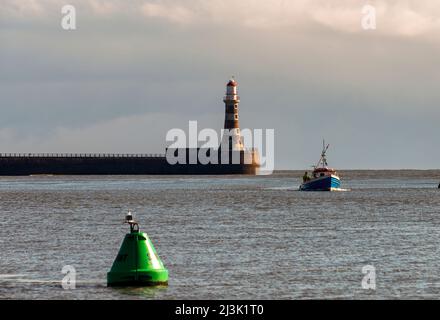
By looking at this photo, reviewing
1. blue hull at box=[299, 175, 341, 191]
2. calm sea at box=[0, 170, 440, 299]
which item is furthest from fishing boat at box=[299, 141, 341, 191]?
calm sea at box=[0, 170, 440, 299]

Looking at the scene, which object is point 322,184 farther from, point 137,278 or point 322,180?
point 137,278

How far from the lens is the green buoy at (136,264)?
101ft

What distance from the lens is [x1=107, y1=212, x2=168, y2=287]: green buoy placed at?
3084cm

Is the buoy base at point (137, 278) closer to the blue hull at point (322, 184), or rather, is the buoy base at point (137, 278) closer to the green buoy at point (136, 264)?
the green buoy at point (136, 264)

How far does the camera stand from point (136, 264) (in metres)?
31.2

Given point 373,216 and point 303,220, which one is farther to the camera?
point 373,216

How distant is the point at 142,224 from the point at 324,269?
26538mm

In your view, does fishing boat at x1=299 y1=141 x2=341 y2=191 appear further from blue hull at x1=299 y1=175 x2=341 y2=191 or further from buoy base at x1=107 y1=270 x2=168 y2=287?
buoy base at x1=107 y1=270 x2=168 y2=287

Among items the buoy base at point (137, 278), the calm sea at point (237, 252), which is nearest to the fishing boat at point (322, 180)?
the calm sea at point (237, 252)

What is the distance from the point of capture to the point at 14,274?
36094 millimetres

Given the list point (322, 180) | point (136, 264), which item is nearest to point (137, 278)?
point (136, 264)
